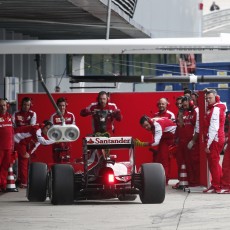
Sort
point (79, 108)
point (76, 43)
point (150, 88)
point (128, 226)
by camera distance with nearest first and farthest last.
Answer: point (128, 226) < point (76, 43) < point (79, 108) < point (150, 88)

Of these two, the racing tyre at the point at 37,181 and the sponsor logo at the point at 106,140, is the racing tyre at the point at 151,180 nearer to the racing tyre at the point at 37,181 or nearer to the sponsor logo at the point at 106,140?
the sponsor logo at the point at 106,140

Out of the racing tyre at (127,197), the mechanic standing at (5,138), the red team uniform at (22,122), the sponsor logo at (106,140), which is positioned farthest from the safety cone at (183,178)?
the sponsor logo at (106,140)

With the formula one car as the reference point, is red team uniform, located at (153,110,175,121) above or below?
above

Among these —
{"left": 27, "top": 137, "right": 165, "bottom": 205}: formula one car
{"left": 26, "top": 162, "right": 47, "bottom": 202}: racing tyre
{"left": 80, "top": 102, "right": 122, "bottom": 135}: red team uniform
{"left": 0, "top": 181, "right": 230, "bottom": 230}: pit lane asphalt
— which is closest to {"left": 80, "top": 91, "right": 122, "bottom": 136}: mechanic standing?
{"left": 80, "top": 102, "right": 122, "bottom": 135}: red team uniform

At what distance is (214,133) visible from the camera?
20.2 m

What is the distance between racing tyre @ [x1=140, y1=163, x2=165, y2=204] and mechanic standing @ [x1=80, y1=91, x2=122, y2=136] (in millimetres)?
2898

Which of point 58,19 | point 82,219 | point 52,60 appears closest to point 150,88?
point 52,60

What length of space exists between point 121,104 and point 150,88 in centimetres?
1988

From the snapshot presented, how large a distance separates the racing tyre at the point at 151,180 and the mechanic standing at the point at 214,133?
9.81ft

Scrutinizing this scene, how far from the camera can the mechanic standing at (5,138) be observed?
21.1m

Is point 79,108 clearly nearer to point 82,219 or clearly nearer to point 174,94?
point 174,94

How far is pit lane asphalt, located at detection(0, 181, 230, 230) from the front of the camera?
14.5 metres

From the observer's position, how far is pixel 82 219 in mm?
15305

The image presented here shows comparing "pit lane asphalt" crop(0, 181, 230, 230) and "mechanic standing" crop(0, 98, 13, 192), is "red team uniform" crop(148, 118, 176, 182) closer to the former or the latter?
"pit lane asphalt" crop(0, 181, 230, 230)
